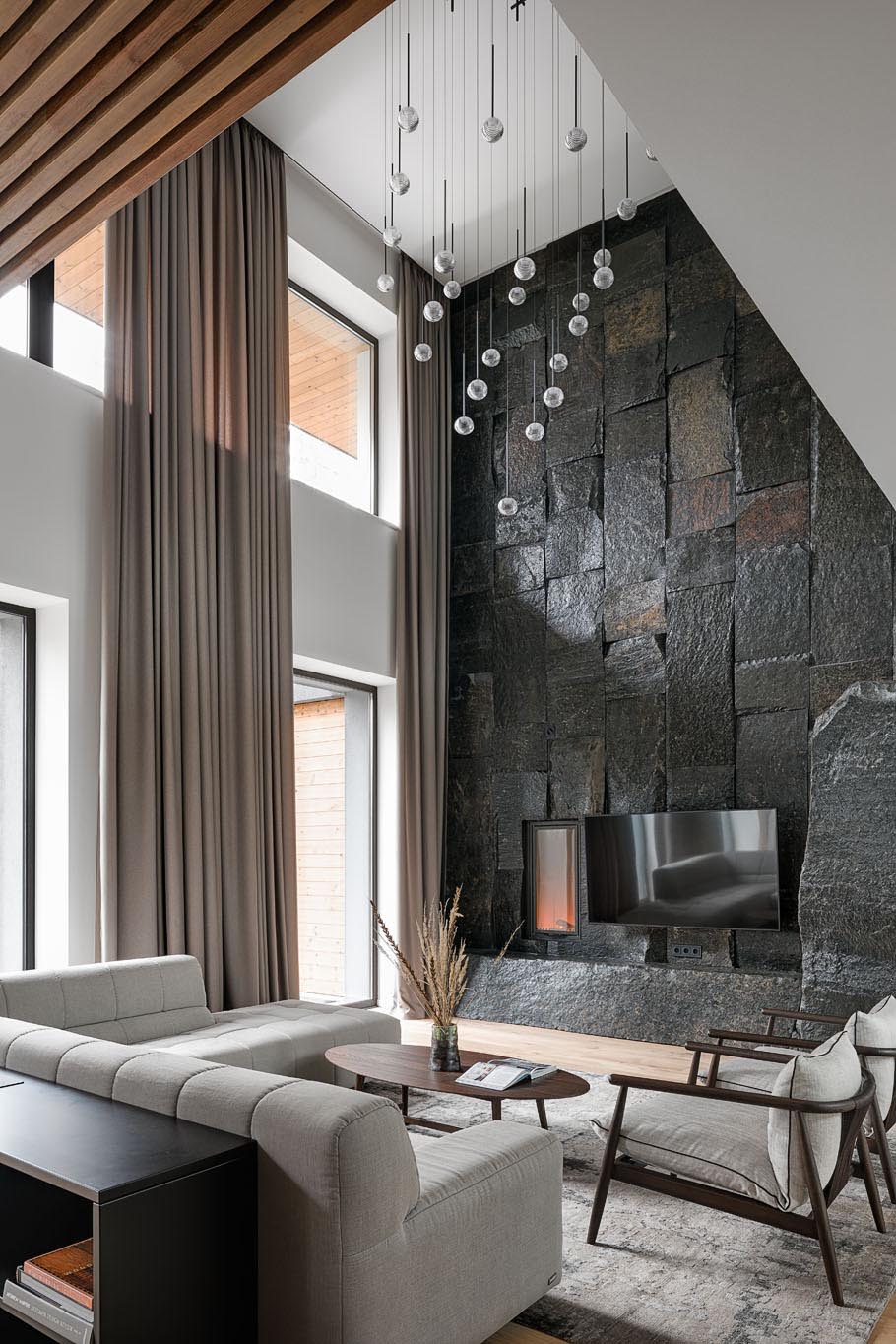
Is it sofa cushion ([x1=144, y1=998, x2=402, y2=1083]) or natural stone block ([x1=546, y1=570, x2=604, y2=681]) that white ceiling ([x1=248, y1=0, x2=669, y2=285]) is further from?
sofa cushion ([x1=144, y1=998, x2=402, y2=1083])

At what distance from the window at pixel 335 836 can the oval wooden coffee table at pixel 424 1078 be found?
2552 millimetres

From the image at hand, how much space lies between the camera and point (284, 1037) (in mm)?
4148

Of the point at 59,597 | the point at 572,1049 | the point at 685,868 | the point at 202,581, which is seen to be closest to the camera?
the point at 59,597

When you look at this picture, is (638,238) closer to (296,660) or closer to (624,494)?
(624,494)

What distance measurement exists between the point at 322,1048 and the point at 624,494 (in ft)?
13.4

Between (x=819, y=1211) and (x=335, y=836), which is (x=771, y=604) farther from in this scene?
(x=819, y=1211)

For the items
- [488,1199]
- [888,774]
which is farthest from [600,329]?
[488,1199]

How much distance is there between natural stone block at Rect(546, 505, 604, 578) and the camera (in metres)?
6.86

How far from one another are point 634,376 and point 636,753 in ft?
8.19

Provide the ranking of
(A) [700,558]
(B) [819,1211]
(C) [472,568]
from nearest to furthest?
1. (B) [819,1211]
2. (A) [700,558]
3. (C) [472,568]

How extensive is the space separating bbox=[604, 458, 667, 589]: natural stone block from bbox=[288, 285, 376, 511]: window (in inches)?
67.6

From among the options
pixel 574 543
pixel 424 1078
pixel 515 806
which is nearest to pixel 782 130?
pixel 424 1078

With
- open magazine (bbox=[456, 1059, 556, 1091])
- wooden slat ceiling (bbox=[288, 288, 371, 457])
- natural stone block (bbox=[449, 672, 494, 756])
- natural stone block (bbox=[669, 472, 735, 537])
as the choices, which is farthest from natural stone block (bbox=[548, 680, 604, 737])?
open magazine (bbox=[456, 1059, 556, 1091])

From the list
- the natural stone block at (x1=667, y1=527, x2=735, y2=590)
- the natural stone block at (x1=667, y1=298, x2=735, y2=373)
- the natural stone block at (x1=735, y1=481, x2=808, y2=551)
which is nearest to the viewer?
the natural stone block at (x1=735, y1=481, x2=808, y2=551)
